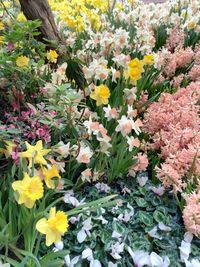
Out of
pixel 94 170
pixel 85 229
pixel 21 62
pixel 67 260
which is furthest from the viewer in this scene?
pixel 21 62

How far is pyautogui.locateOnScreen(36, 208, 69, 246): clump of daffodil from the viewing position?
1334 millimetres

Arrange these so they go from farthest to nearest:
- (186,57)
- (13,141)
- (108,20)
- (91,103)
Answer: (108,20)
(186,57)
(91,103)
(13,141)

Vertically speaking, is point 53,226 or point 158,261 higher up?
point 53,226

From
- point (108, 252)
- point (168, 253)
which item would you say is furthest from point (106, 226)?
point (168, 253)

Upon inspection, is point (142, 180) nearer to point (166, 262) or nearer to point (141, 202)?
point (141, 202)

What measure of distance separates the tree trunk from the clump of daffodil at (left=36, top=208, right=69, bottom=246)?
1721mm

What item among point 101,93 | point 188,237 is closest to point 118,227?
point 188,237

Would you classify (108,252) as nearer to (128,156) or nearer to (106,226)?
(106,226)

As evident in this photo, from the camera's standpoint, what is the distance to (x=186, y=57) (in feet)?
10.0

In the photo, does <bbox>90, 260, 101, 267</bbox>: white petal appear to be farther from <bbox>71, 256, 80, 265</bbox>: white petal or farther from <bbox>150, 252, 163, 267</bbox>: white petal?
<bbox>150, 252, 163, 267</bbox>: white petal

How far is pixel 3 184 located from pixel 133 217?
54 cm

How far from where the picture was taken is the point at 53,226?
1.33 m

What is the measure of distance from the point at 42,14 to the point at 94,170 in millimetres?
1309

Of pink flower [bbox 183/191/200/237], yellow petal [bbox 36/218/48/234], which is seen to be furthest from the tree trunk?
yellow petal [bbox 36/218/48/234]
